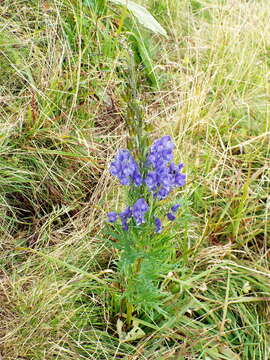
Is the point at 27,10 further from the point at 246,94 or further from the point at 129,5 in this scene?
the point at 246,94

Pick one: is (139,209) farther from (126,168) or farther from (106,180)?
(106,180)

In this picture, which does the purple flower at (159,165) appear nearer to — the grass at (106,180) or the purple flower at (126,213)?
the purple flower at (126,213)

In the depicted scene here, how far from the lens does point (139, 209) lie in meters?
1.62

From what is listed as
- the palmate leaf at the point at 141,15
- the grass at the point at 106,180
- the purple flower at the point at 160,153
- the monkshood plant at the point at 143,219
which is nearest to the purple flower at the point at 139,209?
the monkshood plant at the point at 143,219

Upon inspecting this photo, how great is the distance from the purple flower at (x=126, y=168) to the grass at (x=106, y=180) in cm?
55

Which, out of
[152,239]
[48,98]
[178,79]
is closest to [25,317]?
[152,239]

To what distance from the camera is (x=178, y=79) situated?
3053mm

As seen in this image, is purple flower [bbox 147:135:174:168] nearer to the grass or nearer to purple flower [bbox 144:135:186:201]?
purple flower [bbox 144:135:186:201]

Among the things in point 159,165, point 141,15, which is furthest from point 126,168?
point 141,15

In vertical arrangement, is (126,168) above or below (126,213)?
above

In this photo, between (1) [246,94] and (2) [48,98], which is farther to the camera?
(1) [246,94]

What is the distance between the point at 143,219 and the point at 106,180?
816mm

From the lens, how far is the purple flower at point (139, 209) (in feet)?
5.31

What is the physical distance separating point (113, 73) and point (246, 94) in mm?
816
